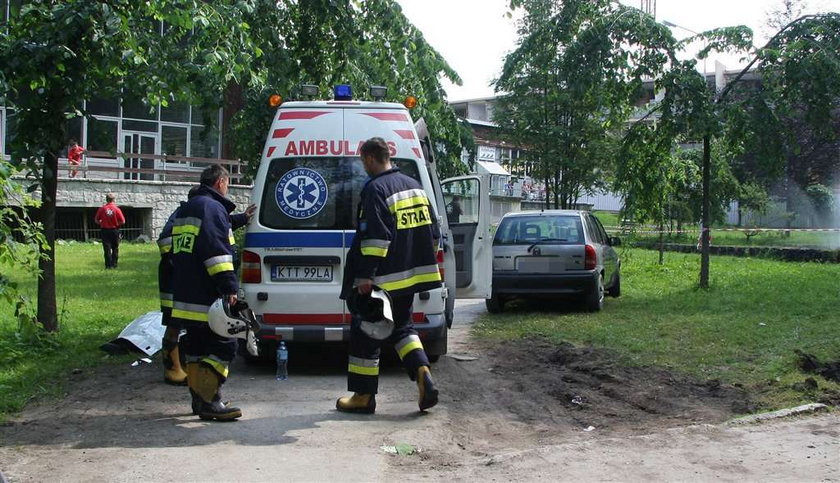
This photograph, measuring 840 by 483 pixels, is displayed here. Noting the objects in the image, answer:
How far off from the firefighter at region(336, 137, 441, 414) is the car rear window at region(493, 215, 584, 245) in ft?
21.8

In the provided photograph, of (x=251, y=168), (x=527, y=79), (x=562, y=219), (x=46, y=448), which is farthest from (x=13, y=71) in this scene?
(x=527, y=79)

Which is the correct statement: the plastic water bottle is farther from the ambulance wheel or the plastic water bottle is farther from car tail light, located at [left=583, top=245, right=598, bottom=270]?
car tail light, located at [left=583, top=245, right=598, bottom=270]

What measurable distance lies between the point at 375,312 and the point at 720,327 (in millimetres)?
6111

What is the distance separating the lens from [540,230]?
13031 millimetres

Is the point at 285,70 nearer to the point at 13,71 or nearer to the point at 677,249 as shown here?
the point at 13,71

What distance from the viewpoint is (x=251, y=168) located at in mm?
13266

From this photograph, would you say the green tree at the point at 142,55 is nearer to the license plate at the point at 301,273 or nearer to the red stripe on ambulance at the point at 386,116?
the red stripe on ambulance at the point at 386,116

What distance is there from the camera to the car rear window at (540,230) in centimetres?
1283

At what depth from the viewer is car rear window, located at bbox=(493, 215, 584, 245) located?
12.8 meters

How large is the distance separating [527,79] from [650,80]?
618 cm

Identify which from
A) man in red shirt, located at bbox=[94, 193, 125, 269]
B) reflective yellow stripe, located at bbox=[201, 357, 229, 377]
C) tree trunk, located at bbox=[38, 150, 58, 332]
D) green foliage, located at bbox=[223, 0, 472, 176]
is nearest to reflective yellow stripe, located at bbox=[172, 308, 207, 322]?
reflective yellow stripe, located at bbox=[201, 357, 229, 377]

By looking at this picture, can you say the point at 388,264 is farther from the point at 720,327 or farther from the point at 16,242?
the point at 720,327

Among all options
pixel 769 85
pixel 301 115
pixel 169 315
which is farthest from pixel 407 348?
pixel 769 85

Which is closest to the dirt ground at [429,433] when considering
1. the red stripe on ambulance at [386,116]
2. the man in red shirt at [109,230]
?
the red stripe on ambulance at [386,116]
